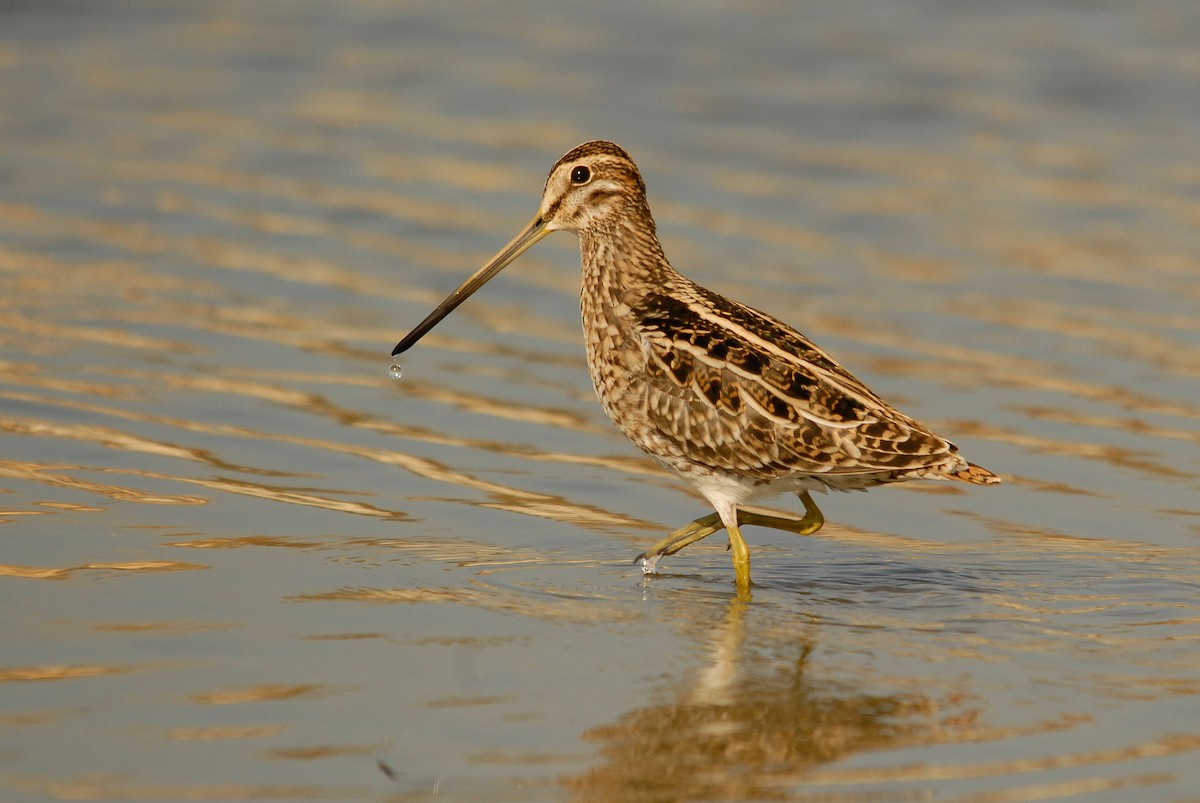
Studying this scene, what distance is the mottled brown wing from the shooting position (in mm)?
8164

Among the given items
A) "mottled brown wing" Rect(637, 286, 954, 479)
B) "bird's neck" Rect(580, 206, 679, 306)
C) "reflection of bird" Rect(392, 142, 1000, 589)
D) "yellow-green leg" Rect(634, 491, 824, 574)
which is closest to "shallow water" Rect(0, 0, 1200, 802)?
"yellow-green leg" Rect(634, 491, 824, 574)

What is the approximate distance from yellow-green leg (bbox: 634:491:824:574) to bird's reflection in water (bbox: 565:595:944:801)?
1060 millimetres

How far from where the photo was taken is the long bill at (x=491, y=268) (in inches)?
370

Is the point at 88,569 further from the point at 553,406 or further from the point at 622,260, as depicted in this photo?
the point at 553,406

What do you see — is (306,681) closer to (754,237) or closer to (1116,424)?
(1116,424)

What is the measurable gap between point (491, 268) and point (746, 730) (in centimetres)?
360

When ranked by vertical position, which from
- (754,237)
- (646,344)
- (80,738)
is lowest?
(80,738)

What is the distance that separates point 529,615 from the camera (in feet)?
25.2

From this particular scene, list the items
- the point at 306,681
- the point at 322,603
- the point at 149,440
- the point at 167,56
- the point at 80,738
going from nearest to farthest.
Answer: the point at 80,738, the point at 306,681, the point at 322,603, the point at 149,440, the point at 167,56

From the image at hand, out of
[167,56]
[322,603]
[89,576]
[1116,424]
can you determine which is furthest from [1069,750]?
[167,56]

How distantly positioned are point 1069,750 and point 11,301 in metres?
7.95

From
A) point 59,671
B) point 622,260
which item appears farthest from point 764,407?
point 59,671

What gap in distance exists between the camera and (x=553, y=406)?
426 inches

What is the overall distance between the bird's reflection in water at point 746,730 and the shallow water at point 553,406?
0.02m
